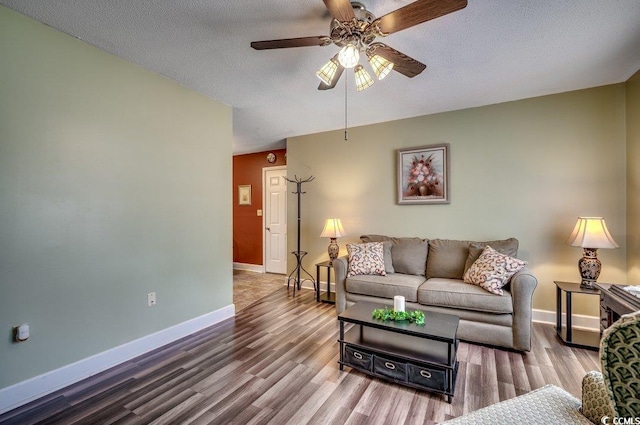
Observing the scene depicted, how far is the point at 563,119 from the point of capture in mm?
3049

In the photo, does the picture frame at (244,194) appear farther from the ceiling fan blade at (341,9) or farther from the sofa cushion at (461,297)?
the ceiling fan blade at (341,9)

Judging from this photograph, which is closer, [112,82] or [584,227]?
[112,82]

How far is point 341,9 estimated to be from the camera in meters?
1.47

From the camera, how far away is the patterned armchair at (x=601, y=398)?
0.70 metres

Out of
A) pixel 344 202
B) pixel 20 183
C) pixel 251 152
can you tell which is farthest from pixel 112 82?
pixel 251 152

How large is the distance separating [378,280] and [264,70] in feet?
8.04

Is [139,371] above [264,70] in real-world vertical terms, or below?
below

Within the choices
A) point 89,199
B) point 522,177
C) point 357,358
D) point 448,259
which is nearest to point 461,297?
point 448,259

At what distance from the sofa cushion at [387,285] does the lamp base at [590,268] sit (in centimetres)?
145

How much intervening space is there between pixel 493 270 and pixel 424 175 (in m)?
1.50

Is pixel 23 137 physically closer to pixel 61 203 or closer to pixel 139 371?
pixel 61 203

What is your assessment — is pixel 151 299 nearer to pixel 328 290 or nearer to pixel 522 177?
pixel 328 290

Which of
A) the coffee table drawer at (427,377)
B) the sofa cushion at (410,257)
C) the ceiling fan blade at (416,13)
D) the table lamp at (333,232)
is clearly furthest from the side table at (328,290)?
the ceiling fan blade at (416,13)

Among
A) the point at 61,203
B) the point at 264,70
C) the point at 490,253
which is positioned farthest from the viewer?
the point at 490,253
